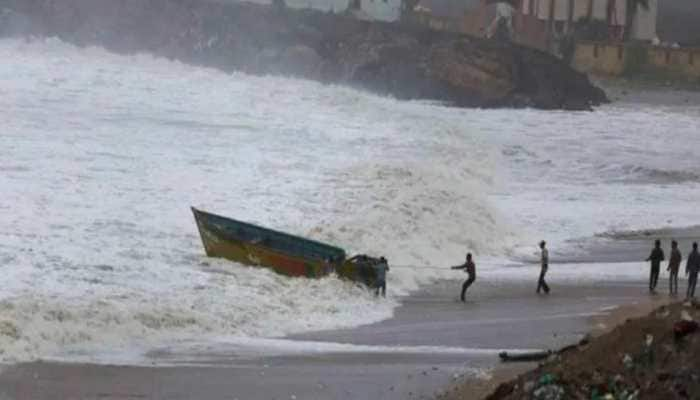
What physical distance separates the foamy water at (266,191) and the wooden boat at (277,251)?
0.26 m

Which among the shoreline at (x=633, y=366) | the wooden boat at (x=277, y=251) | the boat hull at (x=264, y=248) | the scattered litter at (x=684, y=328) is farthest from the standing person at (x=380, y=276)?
the scattered litter at (x=684, y=328)

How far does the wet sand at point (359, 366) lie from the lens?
1532 centimetres

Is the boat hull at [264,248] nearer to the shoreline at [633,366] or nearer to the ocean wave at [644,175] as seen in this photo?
the shoreline at [633,366]

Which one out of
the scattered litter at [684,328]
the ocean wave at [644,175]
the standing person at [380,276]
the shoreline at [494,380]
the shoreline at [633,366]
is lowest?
the ocean wave at [644,175]

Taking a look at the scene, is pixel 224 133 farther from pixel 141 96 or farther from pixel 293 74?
pixel 293 74

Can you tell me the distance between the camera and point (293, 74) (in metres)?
73.8

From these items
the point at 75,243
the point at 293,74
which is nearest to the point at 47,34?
the point at 293,74

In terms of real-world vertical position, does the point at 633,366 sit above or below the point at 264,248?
above

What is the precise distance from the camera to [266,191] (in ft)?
112

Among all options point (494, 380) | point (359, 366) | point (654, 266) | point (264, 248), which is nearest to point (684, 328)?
point (494, 380)

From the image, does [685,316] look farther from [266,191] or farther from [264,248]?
[266,191]

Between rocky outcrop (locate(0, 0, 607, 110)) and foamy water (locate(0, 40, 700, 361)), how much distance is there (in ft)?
10.5

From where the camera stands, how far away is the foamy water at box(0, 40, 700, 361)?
20.5 metres

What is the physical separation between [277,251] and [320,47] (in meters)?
52.0
